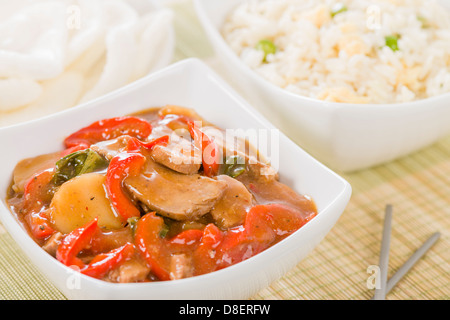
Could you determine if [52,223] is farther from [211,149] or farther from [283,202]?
[283,202]

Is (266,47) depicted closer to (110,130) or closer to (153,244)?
(110,130)

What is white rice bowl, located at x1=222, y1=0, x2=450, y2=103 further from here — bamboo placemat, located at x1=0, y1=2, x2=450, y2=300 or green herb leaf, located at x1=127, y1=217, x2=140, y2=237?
green herb leaf, located at x1=127, y1=217, x2=140, y2=237

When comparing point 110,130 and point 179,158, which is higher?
point 179,158

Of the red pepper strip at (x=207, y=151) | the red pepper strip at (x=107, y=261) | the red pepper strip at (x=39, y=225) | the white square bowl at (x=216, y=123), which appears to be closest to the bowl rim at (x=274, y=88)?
the white square bowl at (x=216, y=123)

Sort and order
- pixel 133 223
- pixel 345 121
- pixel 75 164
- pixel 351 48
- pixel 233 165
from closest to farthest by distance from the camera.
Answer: pixel 133 223 < pixel 75 164 < pixel 233 165 < pixel 345 121 < pixel 351 48

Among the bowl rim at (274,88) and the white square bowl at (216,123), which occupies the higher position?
the bowl rim at (274,88)

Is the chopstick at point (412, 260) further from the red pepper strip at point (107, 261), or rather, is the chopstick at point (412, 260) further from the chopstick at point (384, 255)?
the red pepper strip at point (107, 261)

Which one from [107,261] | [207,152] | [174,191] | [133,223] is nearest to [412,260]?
[207,152]
